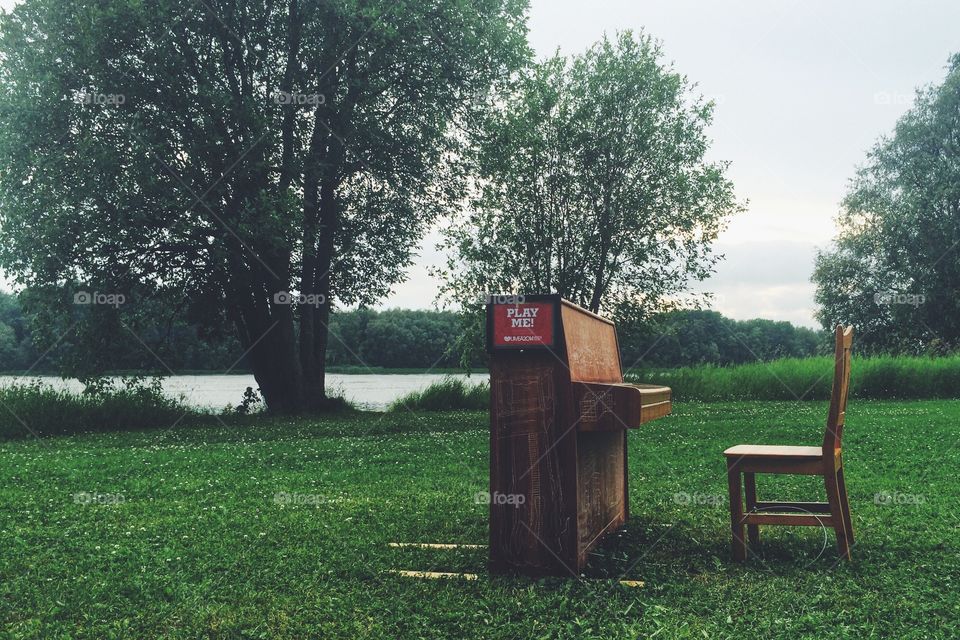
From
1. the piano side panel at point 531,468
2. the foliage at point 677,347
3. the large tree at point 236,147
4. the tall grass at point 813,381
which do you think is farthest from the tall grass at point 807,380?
the piano side panel at point 531,468

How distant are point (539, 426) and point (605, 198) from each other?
22.7 m

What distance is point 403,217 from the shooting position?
22.0 metres

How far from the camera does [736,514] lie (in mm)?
5762

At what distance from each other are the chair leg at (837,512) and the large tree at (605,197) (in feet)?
68.5

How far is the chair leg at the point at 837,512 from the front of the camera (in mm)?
5500

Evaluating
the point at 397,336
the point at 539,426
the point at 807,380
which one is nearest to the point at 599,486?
the point at 539,426

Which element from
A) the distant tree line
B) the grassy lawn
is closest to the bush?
the distant tree line

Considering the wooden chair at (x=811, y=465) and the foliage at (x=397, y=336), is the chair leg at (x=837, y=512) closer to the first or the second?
the wooden chair at (x=811, y=465)

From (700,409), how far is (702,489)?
453 inches

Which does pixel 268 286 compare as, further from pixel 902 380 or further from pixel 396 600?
pixel 902 380

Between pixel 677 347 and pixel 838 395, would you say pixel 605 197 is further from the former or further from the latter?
pixel 838 395

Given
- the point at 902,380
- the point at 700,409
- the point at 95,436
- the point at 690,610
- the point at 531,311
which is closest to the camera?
the point at 690,610

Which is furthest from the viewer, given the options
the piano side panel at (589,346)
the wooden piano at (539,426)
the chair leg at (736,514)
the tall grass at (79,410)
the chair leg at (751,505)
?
the tall grass at (79,410)

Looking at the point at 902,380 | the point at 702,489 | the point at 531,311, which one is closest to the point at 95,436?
the point at 702,489
